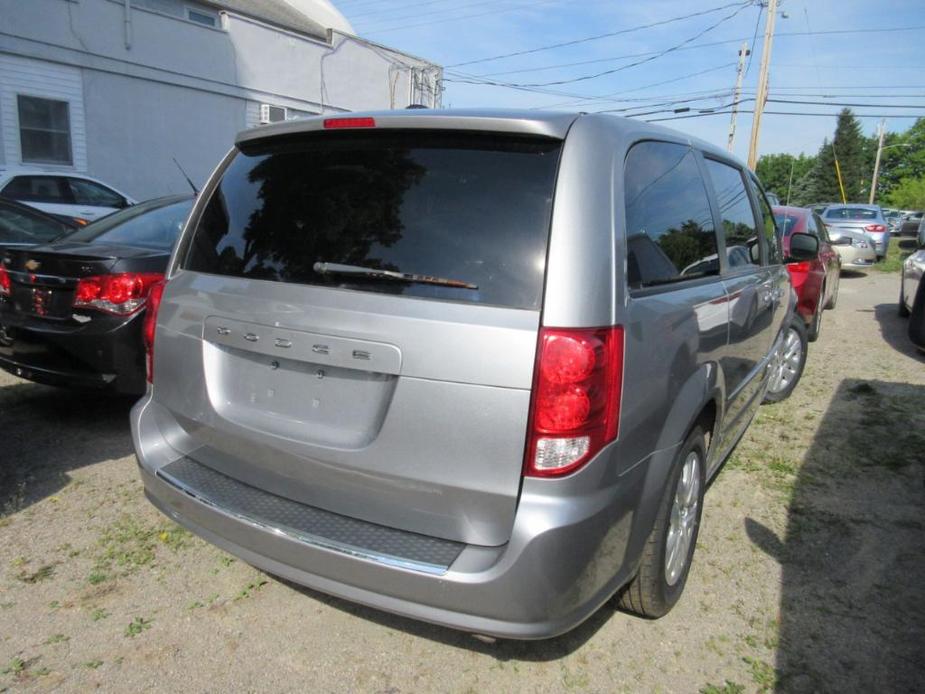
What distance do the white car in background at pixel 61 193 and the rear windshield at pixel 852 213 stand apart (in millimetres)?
18374

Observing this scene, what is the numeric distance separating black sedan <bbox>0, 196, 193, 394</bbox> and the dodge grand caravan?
5.30 feet

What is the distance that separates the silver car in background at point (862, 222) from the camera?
18.7 meters

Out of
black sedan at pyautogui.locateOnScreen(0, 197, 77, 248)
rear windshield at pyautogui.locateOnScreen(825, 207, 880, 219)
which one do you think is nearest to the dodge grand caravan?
black sedan at pyautogui.locateOnScreen(0, 197, 77, 248)

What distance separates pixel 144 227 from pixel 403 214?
3553 mm

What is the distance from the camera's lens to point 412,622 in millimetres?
2734

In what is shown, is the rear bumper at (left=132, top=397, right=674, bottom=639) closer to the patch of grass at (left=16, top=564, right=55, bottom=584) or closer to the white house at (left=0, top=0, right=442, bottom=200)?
the patch of grass at (left=16, top=564, right=55, bottom=584)

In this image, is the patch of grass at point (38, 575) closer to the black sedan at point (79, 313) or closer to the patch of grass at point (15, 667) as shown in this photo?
the patch of grass at point (15, 667)

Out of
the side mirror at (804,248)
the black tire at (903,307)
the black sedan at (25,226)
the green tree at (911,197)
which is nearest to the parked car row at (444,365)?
the side mirror at (804,248)

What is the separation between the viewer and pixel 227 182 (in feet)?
9.11

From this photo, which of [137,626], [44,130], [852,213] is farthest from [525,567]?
[852,213]

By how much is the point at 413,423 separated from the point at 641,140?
1.32m

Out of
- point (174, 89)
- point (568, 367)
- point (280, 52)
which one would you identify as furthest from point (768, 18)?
point (568, 367)

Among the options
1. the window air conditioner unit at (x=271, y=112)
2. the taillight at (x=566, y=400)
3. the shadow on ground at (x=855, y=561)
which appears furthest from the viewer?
the window air conditioner unit at (x=271, y=112)

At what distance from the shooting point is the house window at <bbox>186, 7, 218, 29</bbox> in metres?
17.4
